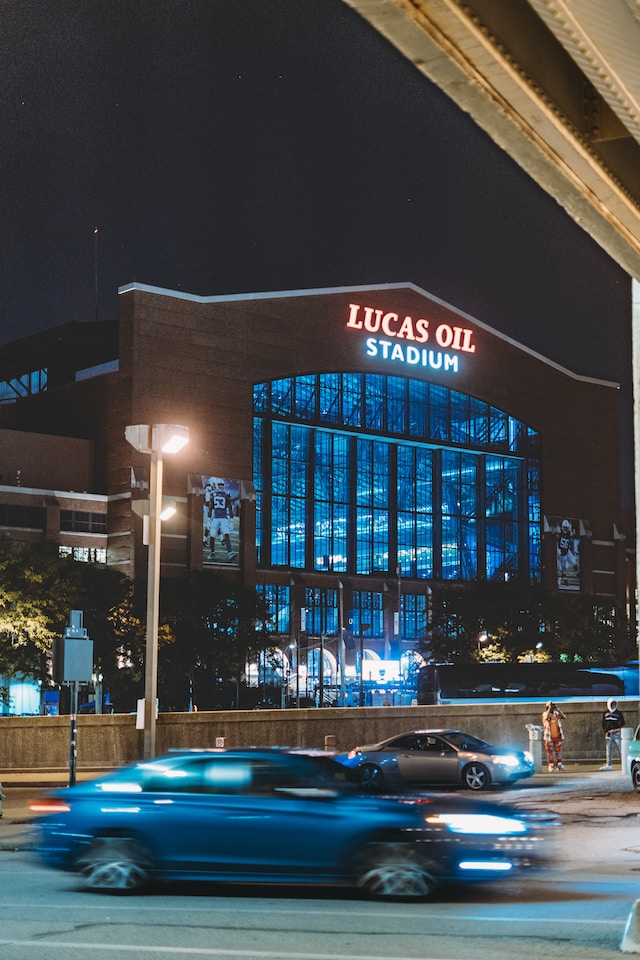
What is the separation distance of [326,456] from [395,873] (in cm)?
9297

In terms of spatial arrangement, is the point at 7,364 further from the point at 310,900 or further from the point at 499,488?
the point at 310,900

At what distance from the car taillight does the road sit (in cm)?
83

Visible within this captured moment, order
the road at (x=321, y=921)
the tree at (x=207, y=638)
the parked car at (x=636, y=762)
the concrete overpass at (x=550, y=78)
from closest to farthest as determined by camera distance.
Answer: the concrete overpass at (x=550, y=78) < the road at (x=321, y=921) < the parked car at (x=636, y=762) < the tree at (x=207, y=638)

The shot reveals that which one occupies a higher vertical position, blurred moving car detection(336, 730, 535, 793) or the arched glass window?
the arched glass window

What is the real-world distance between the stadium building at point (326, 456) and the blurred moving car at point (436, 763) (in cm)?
5915

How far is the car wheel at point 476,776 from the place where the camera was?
28.6 m

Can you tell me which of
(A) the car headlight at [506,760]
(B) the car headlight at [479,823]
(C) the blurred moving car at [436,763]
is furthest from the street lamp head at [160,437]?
(B) the car headlight at [479,823]

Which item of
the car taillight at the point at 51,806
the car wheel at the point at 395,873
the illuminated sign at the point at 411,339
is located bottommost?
the car wheel at the point at 395,873

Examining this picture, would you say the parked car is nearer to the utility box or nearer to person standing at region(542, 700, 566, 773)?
person standing at region(542, 700, 566, 773)

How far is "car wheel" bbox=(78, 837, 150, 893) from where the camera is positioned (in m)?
13.3

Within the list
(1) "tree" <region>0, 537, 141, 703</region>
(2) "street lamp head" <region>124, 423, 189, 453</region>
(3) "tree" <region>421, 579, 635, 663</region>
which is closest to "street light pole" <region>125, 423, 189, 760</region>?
(2) "street lamp head" <region>124, 423, 189, 453</region>

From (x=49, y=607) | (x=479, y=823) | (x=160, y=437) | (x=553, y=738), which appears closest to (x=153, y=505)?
(x=160, y=437)

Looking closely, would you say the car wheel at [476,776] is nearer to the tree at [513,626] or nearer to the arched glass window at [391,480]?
the tree at [513,626]

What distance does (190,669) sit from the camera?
3196 inches
